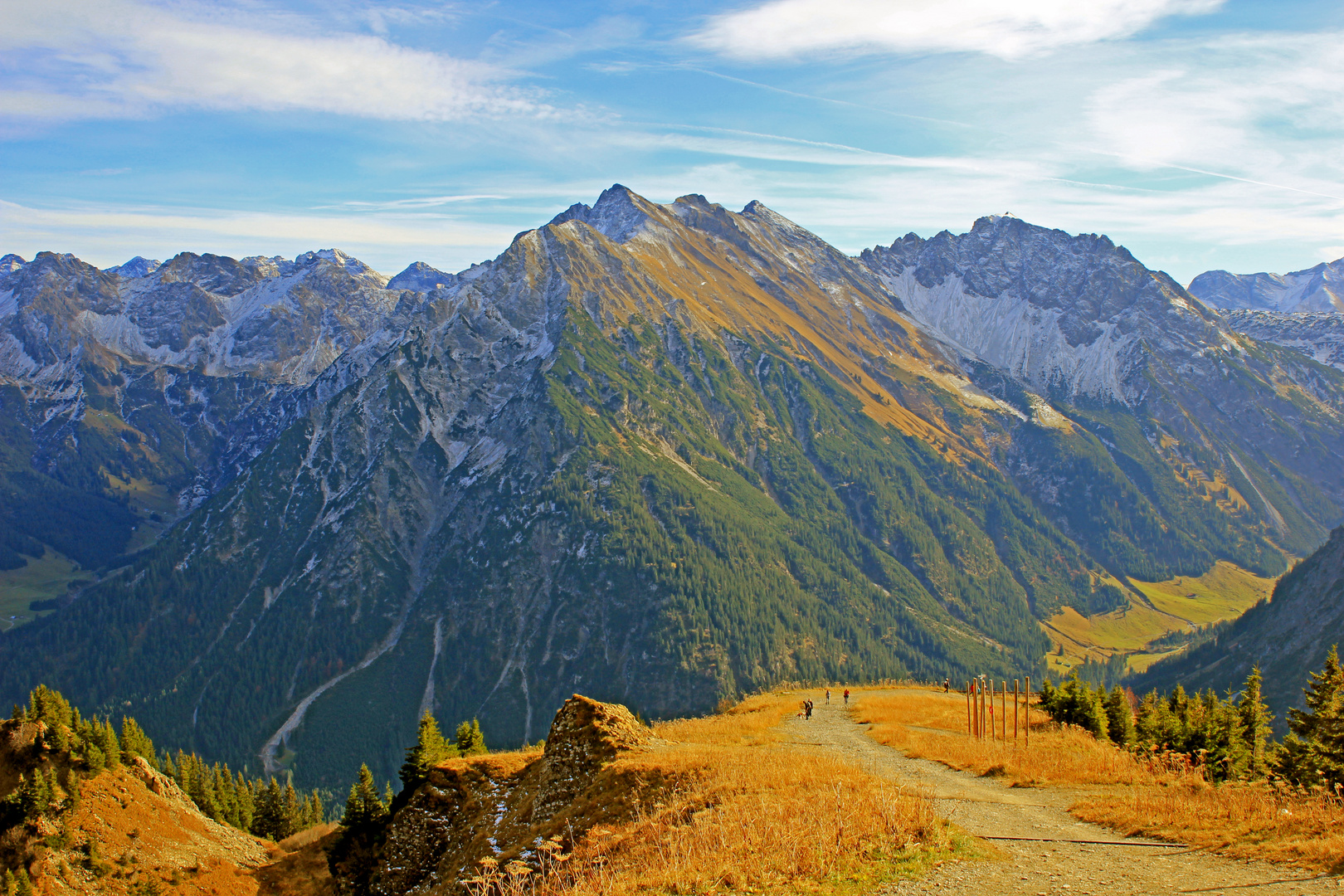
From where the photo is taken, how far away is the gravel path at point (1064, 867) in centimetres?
1806

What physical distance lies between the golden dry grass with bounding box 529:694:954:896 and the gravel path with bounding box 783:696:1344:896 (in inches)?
46.0

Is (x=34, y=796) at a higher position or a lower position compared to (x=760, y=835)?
lower

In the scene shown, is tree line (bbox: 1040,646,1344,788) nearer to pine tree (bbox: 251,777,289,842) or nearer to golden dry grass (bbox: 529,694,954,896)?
golden dry grass (bbox: 529,694,954,896)

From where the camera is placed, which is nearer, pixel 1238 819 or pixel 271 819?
pixel 1238 819

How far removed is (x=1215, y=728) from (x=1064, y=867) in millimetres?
45401

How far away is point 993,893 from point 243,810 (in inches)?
4940

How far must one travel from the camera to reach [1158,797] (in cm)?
2628

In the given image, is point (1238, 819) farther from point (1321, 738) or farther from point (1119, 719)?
point (1321, 738)

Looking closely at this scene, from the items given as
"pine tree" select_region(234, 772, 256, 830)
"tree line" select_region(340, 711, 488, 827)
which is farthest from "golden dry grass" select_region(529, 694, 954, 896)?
"pine tree" select_region(234, 772, 256, 830)

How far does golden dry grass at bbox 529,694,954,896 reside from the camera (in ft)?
63.0

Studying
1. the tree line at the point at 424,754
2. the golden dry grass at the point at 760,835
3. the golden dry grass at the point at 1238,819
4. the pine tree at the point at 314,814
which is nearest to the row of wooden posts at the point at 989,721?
the golden dry grass at the point at 1238,819

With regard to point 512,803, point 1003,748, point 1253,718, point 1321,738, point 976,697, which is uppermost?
point 1003,748

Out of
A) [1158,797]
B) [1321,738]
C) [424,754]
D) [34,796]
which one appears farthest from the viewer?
[34,796]

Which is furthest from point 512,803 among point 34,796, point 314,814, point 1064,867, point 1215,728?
point 314,814
